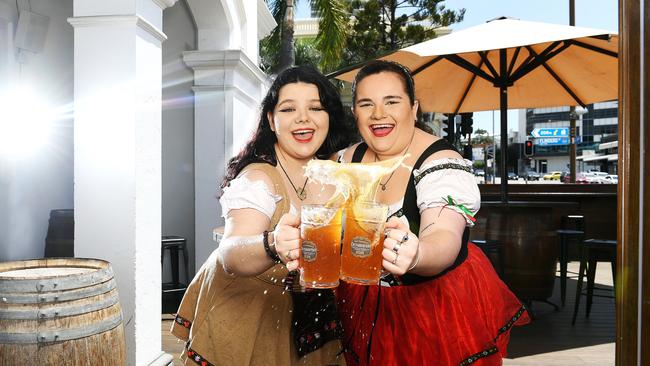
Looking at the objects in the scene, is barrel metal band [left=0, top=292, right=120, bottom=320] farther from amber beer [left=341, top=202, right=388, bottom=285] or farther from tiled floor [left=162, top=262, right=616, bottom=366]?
tiled floor [left=162, top=262, right=616, bottom=366]

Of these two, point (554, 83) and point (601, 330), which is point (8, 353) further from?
point (554, 83)

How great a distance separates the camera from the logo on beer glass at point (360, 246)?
117cm

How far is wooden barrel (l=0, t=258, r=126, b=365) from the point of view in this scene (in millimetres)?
2160

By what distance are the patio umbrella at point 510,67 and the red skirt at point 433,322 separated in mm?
2446

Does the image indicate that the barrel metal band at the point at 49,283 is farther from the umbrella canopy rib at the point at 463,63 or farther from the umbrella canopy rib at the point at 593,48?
the umbrella canopy rib at the point at 593,48

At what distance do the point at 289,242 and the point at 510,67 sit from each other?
4522 mm

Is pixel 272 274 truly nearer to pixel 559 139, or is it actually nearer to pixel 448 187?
pixel 448 187

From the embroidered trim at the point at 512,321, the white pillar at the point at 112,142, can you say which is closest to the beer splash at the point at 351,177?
the embroidered trim at the point at 512,321

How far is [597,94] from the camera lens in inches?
218

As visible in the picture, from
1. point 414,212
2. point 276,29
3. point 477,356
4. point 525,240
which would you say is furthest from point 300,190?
point 276,29

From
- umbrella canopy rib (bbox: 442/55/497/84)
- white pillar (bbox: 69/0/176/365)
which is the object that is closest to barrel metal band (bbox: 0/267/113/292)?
white pillar (bbox: 69/0/176/365)

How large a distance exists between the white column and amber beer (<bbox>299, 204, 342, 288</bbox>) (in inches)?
176

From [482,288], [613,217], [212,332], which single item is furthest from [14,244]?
[613,217]

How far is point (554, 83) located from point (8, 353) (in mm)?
5596
